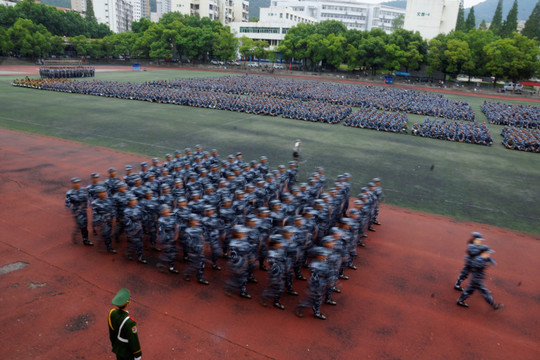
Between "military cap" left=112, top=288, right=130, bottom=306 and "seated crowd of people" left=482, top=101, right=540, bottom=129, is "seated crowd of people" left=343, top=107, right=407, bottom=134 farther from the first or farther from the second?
"military cap" left=112, top=288, right=130, bottom=306

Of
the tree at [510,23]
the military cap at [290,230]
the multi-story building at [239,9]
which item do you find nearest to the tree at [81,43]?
the multi-story building at [239,9]

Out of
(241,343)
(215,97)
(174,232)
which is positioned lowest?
(241,343)

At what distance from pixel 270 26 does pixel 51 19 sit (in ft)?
162

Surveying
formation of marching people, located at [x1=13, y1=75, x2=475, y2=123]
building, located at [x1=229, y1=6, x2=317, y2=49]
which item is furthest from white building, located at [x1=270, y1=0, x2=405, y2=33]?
formation of marching people, located at [x1=13, y1=75, x2=475, y2=123]

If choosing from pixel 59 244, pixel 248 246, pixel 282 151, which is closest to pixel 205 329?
pixel 248 246

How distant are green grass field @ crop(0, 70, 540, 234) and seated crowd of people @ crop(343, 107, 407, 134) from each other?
1.08 meters

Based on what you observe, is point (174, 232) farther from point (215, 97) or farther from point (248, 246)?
point (215, 97)

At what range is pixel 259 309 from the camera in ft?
21.7

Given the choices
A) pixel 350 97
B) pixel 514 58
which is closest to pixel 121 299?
pixel 350 97

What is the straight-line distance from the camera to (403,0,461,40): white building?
258 ft

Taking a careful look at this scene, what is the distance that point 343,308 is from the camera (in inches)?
267

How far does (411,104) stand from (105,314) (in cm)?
3227

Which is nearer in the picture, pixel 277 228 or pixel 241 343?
pixel 241 343

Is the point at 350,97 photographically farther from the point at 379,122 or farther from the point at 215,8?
the point at 215,8
